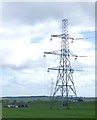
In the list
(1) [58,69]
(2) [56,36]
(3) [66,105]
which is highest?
(2) [56,36]

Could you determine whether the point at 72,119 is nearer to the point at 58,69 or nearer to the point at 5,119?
the point at 5,119

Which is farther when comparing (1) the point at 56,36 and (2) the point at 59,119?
(1) the point at 56,36

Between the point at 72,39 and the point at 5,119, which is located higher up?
the point at 72,39

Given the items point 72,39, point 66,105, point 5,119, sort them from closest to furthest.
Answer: point 5,119
point 72,39
point 66,105

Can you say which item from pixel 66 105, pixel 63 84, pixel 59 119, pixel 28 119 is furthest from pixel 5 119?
pixel 66 105

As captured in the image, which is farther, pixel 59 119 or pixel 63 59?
pixel 63 59

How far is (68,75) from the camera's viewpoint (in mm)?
67625

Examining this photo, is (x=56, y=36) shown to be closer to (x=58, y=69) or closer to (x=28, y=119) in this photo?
(x=58, y=69)

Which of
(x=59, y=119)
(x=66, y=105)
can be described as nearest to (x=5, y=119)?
(x=59, y=119)

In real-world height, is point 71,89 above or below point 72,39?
below

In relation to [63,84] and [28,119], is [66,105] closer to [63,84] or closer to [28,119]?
[63,84]

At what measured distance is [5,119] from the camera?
143ft

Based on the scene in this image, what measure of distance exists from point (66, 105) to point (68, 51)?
45.8ft

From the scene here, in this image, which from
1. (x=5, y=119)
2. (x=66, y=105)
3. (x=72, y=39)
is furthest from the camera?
(x=66, y=105)
